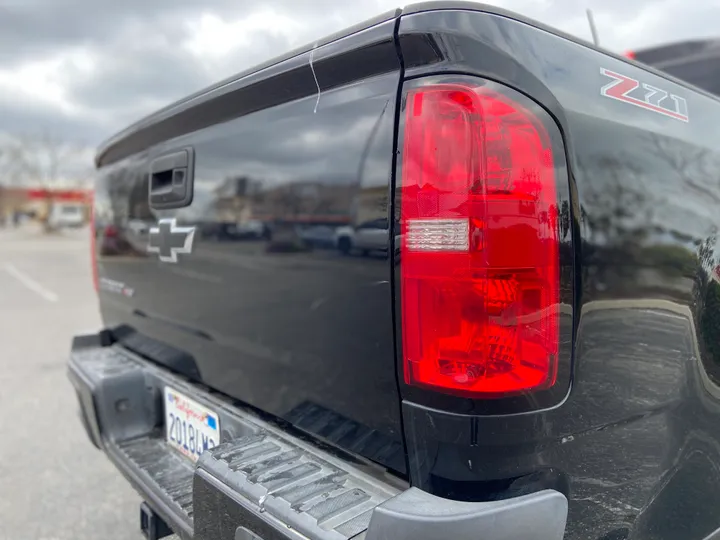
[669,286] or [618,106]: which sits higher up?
[618,106]

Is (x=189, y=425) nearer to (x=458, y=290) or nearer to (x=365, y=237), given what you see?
(x=365, y=237)

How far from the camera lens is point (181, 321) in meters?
2.23

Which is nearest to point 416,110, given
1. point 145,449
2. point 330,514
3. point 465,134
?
point 465,134

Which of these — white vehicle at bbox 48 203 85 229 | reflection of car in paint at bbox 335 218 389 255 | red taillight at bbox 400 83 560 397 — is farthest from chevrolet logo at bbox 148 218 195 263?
white vehicle at bbox 48 203 85 229

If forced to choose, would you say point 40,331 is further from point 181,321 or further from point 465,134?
point 465,134

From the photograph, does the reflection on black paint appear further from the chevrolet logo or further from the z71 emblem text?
the z71 emblem text

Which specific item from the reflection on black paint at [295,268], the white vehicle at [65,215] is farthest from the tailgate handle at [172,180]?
the white vehicle at [65,215]

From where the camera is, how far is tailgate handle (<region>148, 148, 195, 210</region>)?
80.8 inches

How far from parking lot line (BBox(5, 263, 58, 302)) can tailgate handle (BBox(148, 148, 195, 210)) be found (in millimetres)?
8860

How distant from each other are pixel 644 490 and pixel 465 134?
1.01 m

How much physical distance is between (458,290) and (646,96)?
76 cm

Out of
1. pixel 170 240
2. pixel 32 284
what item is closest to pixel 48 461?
pixel 170 240

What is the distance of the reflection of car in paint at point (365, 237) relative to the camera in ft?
4.50

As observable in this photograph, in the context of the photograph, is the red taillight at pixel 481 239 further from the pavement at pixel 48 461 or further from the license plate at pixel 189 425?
the pavement at pixel 48 461
